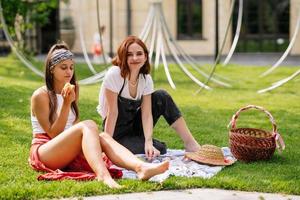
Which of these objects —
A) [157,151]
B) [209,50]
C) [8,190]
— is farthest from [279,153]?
[209,50]

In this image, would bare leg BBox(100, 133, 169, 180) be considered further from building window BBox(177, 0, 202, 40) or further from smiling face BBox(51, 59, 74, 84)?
building window BBox(177, 0, 202, 40)

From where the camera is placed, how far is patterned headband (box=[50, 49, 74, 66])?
4.50 metres

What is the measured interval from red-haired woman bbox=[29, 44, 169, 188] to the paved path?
157 millimetres

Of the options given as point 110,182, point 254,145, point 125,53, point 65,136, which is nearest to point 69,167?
point 65,136

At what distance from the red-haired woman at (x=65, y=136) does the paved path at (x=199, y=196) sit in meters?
0.16

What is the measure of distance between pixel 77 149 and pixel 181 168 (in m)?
0.84

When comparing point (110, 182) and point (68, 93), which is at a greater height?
point (68, 93)

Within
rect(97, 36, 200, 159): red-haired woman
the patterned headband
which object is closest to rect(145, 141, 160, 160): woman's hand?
rect(97, 36, 200, 159): red-haired woman

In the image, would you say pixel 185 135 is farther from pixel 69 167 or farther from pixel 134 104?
pixel 69 167

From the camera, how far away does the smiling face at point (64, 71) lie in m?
4.52

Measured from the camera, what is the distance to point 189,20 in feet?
67.7

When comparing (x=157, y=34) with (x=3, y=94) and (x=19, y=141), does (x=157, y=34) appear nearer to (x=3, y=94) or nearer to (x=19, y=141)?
(x=3, y=94)

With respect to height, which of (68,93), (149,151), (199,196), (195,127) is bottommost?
(195,127)

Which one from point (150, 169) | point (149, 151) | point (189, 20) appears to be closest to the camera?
point (150, 169)
